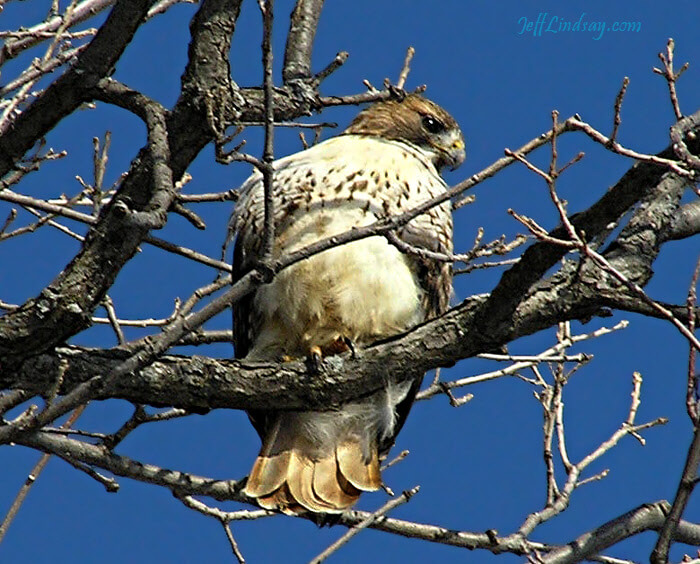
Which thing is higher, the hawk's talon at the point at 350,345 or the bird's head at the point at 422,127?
the bird's head at the point at 422,127

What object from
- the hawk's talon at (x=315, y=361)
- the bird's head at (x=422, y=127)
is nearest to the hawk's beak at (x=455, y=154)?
the bird's head at (x=422, y=127)

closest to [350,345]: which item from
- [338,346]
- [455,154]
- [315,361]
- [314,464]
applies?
[338,346]

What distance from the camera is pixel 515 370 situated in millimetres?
4633

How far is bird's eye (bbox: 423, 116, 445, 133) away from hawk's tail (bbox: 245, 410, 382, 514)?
164 centimetres

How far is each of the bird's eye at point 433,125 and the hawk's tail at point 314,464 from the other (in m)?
1.64

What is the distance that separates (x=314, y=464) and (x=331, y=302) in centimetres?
61

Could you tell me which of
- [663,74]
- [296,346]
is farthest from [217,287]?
[663,74]

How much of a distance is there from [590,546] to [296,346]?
1401mm

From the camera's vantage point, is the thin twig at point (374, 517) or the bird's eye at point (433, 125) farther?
the bird's eye at point (433, 125)

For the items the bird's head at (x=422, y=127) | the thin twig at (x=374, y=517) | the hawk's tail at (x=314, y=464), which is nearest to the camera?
the thin twig at (x=374, y=517)

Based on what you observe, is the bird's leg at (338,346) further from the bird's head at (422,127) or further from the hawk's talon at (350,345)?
the bird's head at (422,127)

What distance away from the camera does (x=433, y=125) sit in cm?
540

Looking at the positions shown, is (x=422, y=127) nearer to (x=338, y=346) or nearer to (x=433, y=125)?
(x=433, y=125)

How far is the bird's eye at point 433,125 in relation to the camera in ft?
17.7
